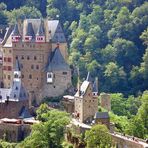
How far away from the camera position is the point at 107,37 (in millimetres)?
135625

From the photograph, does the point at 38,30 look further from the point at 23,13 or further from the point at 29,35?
the point at 23,13

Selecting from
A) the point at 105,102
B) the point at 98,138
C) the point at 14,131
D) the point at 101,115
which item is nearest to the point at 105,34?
→ the point at 105,102

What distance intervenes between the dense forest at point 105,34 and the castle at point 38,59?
22.4 metres

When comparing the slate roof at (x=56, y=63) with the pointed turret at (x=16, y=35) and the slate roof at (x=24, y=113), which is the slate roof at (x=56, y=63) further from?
the slate roof at (x=24, y=113)

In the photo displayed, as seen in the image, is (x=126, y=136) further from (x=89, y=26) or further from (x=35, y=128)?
(x=89, y=26)

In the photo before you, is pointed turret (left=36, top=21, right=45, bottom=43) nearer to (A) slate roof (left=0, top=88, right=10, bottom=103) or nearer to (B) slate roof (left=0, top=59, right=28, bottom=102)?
(B) slate roof (left=0, top=59, right=28, bottom=102)

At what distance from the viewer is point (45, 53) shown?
99188mm

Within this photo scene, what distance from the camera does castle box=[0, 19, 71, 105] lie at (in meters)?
98.8

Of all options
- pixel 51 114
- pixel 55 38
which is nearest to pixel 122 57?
pixel 55 38

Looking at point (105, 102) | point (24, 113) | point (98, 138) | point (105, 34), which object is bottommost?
point (98, 138)

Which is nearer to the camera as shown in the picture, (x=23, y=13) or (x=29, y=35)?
(x=29, y=35)

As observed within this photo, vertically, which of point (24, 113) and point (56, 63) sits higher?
point (56, 63)

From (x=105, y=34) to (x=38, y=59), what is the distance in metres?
38.4

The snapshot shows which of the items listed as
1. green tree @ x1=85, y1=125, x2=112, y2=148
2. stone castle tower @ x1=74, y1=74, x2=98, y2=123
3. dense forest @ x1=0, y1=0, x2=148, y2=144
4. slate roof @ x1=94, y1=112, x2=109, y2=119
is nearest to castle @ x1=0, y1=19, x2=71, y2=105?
stone castle tower @ x1=74, y1=74, x2=98, y2=123
